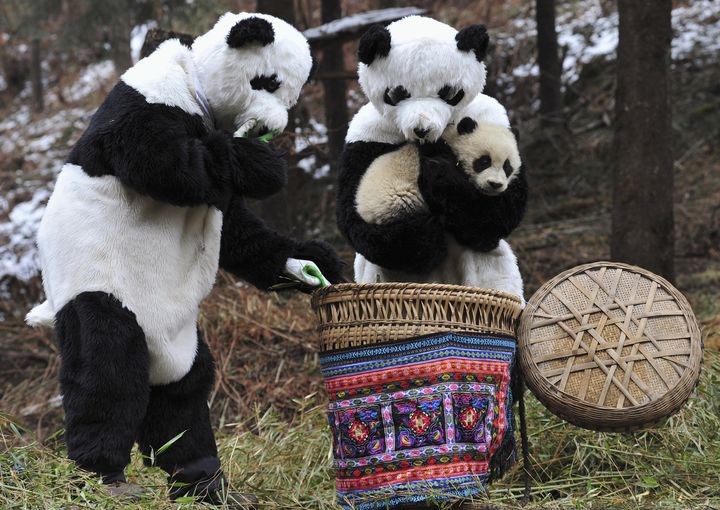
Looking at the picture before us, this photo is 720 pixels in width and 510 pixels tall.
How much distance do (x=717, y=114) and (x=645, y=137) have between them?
10.5ft

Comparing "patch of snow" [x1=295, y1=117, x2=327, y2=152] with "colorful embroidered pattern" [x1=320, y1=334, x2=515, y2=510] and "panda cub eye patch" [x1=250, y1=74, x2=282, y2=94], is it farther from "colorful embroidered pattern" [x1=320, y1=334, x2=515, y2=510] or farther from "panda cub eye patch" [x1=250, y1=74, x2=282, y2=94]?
"colorful embroidered pattern" [x1=320, y1=334, x2=515, y2=510]

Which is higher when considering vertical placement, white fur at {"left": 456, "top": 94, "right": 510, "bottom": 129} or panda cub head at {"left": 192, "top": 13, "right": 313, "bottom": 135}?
panda cub head at {"left": 192, "top": 13, "right": 313, "bottom": 135}

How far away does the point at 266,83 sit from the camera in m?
2.93

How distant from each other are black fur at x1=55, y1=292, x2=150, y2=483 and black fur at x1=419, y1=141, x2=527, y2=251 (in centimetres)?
111

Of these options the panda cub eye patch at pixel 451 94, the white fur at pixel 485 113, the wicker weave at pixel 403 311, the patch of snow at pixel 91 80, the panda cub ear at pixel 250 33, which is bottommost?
the patch of snow at pixel 91 80

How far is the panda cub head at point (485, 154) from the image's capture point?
10.2ft

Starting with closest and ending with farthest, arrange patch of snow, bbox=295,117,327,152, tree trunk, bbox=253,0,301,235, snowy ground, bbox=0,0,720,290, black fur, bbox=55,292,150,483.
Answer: black fur, bbox=55,292,150,483
patch of snow, bbox=295,117,327,152
tree trunk, bbox=253,0,301,235
snowy ground, bbox=0,0,720,290

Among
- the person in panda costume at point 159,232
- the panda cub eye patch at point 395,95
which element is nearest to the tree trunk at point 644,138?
the panda cub eye patch at point 395,95

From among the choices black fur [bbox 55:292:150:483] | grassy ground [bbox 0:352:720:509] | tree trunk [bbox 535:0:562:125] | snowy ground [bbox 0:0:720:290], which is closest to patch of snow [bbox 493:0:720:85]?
snowy ground [bbox 0:0:720:290]

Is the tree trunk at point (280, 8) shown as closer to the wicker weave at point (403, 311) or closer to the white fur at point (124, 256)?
the white fur at point (124, 256)

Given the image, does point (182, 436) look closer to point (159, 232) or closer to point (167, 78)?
point (159, 232)

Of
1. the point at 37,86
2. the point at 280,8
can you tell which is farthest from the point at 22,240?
the point at 37,86

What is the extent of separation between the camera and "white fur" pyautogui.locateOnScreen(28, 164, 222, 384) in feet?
8.96

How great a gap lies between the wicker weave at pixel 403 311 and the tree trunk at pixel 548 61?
4880 millimetres
